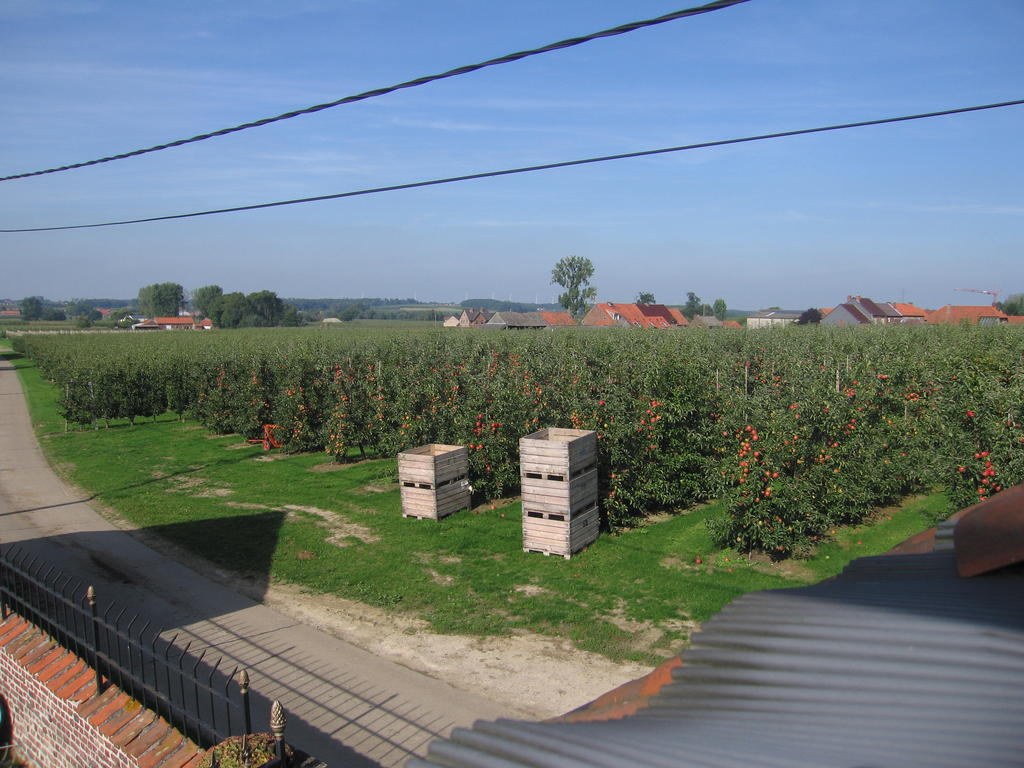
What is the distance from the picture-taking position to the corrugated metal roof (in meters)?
1.97

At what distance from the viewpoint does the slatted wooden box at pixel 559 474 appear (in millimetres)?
10156

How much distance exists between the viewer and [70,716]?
16.6 feet

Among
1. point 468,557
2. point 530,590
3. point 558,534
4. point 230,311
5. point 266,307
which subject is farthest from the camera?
point 266,307

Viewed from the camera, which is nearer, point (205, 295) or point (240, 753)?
point (240, 753)

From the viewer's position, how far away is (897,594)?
3090 mm

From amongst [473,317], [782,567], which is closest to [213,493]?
[782,567]

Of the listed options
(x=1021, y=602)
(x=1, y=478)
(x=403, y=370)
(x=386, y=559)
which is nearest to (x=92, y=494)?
(x=1, y=478)

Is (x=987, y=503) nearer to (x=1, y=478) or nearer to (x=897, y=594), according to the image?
(x=897, y=594)

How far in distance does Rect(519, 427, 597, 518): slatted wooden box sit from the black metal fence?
488 centimetres

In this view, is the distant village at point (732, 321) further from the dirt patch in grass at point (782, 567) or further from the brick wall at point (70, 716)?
the brick wall at point (70, 716)

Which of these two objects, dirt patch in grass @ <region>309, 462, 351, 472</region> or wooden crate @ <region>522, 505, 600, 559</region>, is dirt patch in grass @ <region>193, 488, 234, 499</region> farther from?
wooden crate @ <region>522, 505, 600, 559</region>

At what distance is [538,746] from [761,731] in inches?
28.4

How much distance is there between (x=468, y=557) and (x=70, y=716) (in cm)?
618

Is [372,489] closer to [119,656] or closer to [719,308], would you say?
[119,656]
